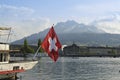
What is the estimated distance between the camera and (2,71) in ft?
152

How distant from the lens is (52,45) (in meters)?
39.7

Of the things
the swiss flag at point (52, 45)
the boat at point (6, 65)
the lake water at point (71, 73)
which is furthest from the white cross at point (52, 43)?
the lake water at point (71, 73)

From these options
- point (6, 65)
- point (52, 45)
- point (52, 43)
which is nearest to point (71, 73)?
point (6, 65)

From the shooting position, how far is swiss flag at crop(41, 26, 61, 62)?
3875 cm

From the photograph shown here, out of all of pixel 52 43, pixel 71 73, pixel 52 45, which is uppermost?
pixel 52 43

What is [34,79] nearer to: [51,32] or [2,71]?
[2,71]

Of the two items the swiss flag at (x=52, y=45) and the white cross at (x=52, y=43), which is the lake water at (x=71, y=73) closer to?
the swiss flag at (x=52, y=45)

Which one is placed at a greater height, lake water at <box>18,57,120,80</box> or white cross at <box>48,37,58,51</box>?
white cross at <box>48,37,58,51</box>

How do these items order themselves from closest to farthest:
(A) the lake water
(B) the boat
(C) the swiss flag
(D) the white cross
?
(C) the swiss flag → (D) the white cross → (B) the boat → (A) the lake water

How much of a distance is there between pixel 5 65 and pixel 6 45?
3.34m

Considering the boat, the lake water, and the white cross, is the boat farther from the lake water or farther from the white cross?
the white cross

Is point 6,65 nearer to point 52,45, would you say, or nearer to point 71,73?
point 52,45

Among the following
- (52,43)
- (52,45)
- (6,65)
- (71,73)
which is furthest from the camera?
(71,73)

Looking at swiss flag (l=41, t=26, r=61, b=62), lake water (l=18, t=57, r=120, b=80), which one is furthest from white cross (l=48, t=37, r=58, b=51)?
lake water (l=18, t=57, r=120, b=80)
